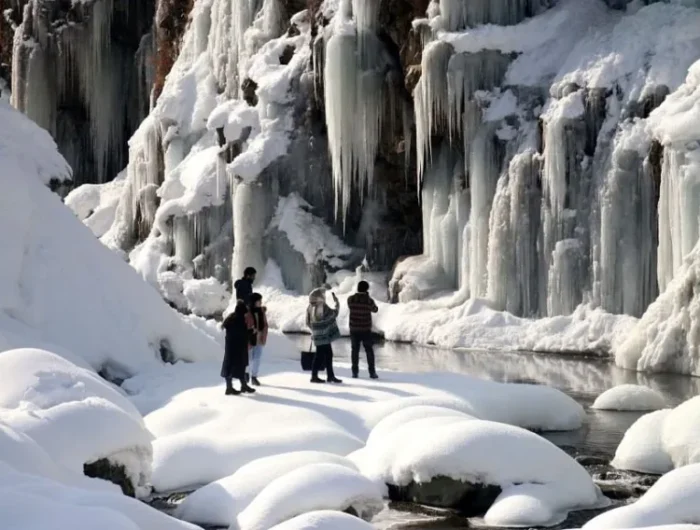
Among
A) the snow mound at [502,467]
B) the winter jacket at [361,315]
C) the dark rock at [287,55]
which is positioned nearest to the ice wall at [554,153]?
the dark rock at [287,55]

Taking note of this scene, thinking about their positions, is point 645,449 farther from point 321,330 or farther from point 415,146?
point 415,146

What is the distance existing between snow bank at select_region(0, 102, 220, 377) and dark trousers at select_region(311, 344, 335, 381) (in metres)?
2.66

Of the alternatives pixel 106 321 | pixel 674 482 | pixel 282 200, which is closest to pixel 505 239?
pixel 282 200

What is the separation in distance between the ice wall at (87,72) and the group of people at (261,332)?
32676mm

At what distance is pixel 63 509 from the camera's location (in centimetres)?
682

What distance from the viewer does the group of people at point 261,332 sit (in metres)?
15.0

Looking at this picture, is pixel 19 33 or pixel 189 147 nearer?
pixel 189 147

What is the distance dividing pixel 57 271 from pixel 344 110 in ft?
55.5

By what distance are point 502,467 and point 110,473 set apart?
3.33 m

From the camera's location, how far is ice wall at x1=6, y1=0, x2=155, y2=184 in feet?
156

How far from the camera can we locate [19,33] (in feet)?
159

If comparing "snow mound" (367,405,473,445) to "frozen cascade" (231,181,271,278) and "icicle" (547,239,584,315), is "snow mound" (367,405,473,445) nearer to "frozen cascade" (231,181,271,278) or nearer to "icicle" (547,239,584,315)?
"icicle" (547,239,584,315)

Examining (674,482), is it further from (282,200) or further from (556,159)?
(282,200)

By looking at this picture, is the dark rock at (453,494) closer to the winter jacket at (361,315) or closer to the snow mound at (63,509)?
the snow mound at (63,509)
